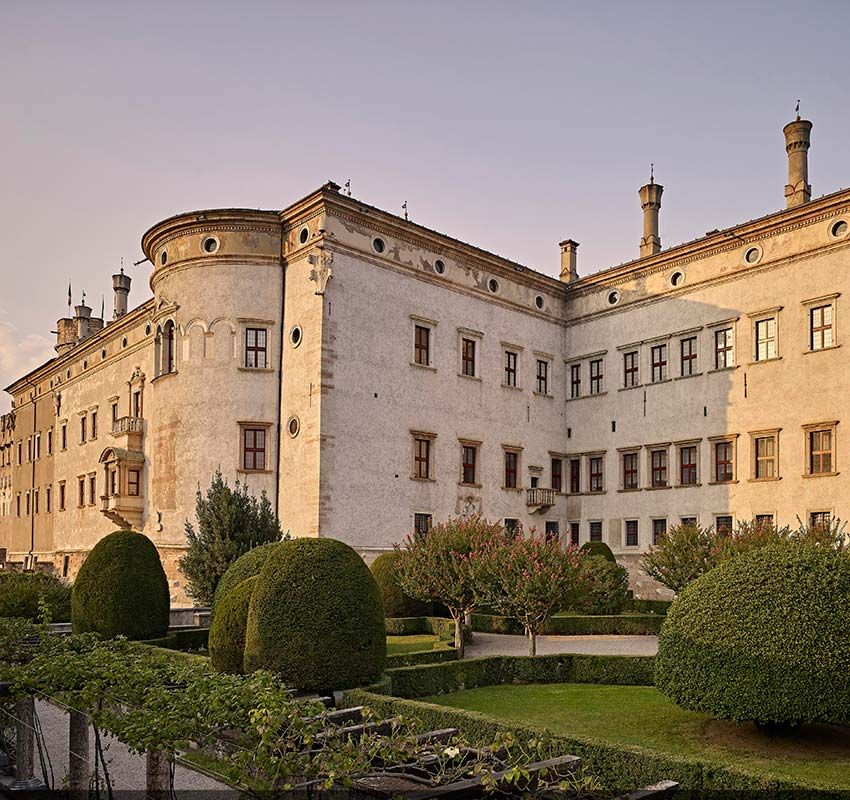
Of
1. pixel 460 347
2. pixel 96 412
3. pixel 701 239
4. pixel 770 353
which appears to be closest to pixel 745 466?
pixel 770 353

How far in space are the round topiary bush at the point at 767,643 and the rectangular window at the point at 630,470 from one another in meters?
22.5

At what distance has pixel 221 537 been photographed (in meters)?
24.0

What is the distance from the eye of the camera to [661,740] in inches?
403

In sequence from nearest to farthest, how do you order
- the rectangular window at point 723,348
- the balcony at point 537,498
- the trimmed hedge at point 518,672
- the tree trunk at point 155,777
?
the tree trunk at point 155,777 → the trimmed hedge at point 518,672 → the rectangular window at point 723,348 → the balcony at point 537,498

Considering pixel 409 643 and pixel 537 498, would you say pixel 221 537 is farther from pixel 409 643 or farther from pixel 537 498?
pixel 537 498

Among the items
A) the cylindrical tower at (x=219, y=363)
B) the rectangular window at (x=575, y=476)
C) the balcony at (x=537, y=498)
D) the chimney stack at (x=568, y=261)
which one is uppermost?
the chimney stack at (x=568, y=261)

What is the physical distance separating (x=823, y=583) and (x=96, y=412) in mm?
37303

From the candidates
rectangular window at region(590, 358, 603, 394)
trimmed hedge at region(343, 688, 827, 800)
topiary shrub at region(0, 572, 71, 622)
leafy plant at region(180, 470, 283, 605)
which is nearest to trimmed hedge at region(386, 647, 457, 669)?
trimmed hedge at region(343, 688, 827, 800)

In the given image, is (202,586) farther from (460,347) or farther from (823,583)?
(823,583)

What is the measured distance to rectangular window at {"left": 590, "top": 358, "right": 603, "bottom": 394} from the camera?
34.2 metres

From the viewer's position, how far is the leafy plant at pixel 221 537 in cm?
2355

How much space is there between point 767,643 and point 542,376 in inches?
1006

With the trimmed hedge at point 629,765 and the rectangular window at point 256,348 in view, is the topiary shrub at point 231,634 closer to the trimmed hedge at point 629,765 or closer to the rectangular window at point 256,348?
the trimmed hedge at point 629,765

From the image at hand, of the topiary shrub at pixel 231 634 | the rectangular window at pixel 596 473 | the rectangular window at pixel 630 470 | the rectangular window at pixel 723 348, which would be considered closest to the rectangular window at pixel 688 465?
the rectangular window at pixel 630 470
